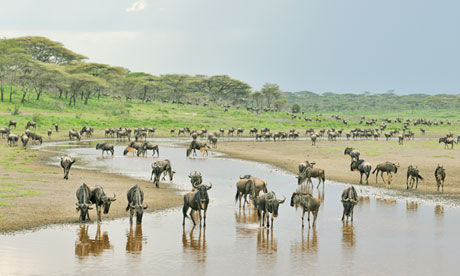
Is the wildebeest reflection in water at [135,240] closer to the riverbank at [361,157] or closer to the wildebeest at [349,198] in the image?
the wildebeest at [349,198]

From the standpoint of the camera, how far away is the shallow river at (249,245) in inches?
593

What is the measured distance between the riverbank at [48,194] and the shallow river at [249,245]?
1.30 metres

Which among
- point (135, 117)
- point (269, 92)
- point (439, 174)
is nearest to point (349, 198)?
point (439, 174)

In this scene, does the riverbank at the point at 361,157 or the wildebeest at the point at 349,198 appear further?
the riverbank at the point at 361,157

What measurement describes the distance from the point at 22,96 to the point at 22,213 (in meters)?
80.9

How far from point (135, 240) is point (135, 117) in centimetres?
7883

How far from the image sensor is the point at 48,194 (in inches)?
982

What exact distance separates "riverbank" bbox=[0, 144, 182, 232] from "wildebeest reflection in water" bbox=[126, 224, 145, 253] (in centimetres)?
207

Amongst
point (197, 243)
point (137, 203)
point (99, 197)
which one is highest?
point (99, 197)

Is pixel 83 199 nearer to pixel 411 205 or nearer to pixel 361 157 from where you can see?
pixel 411 205

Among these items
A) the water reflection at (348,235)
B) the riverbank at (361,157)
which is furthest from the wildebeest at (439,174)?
the water reflection at (348,235)

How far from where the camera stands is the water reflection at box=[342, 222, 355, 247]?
18.1m

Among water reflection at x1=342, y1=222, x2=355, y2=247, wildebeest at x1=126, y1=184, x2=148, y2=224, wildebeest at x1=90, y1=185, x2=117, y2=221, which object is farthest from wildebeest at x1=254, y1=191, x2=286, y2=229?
wildebeest at x1=90, y1=185, x2=117, y2=221

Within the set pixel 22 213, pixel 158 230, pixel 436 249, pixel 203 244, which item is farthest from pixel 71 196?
pixel 436 249
